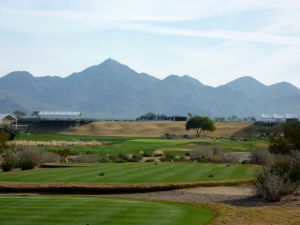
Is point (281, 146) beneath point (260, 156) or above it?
above

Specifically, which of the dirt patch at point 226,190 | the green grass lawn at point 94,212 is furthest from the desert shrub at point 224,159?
the green grass lawn at point 94,212

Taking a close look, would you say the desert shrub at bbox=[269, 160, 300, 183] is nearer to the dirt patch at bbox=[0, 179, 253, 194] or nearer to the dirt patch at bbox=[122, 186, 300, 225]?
the dirt patch at bbox=[122, 186, 300, 225]

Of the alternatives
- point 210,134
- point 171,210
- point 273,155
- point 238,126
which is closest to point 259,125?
point 238,126

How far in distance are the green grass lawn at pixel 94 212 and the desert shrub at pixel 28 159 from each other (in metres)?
19.4

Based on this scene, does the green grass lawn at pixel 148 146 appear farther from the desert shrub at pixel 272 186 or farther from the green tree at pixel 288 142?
the desert shrub at pixel 272 186

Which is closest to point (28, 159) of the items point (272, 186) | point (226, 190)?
point (226, 190)

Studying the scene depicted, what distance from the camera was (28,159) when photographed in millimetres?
41375

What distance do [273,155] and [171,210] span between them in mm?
27618

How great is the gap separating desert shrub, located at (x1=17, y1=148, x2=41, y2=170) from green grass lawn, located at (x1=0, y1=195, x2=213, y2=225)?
63.5ft

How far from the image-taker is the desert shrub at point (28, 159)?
40719mm

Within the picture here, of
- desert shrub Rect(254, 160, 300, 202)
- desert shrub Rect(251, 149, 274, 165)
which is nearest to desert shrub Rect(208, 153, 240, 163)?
desert shrub Rect(251, 149, 274, 165)

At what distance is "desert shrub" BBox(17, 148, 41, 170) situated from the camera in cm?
4072

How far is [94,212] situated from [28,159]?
79.3 feet

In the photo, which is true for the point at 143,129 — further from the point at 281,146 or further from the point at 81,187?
the point at 81,187
